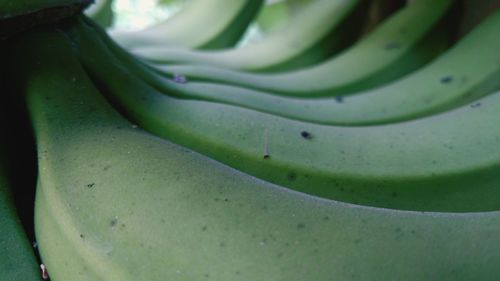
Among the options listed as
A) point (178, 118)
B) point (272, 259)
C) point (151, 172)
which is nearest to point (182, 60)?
point (178, 118)

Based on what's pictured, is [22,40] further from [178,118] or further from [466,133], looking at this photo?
[466,133]

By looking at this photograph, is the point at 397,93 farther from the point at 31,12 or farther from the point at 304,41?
the point at 31,12

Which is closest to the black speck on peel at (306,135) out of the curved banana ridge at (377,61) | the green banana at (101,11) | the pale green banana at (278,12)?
the curved banana ridge at (377,61)

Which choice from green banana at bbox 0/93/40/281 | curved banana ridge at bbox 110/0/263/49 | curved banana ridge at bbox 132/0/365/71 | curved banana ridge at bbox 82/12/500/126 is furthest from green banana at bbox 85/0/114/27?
green banana at bbox 0/93/40/281

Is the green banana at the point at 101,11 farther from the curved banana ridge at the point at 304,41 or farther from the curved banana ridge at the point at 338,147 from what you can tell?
the curved banana ridge at the point at 338,147

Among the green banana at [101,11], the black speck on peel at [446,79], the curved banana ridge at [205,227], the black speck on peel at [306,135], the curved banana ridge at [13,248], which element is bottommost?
the green banana at [101,11]

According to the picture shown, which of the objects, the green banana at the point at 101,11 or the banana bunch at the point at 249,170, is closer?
the banana bunch at the point at 249,170

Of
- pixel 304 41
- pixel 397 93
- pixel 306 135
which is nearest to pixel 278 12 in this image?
pixel 304 41

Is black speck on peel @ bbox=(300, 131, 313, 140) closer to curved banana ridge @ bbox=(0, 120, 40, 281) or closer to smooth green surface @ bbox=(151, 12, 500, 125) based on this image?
smooth green surface @ bbox=(151, 12, 500, 125)
